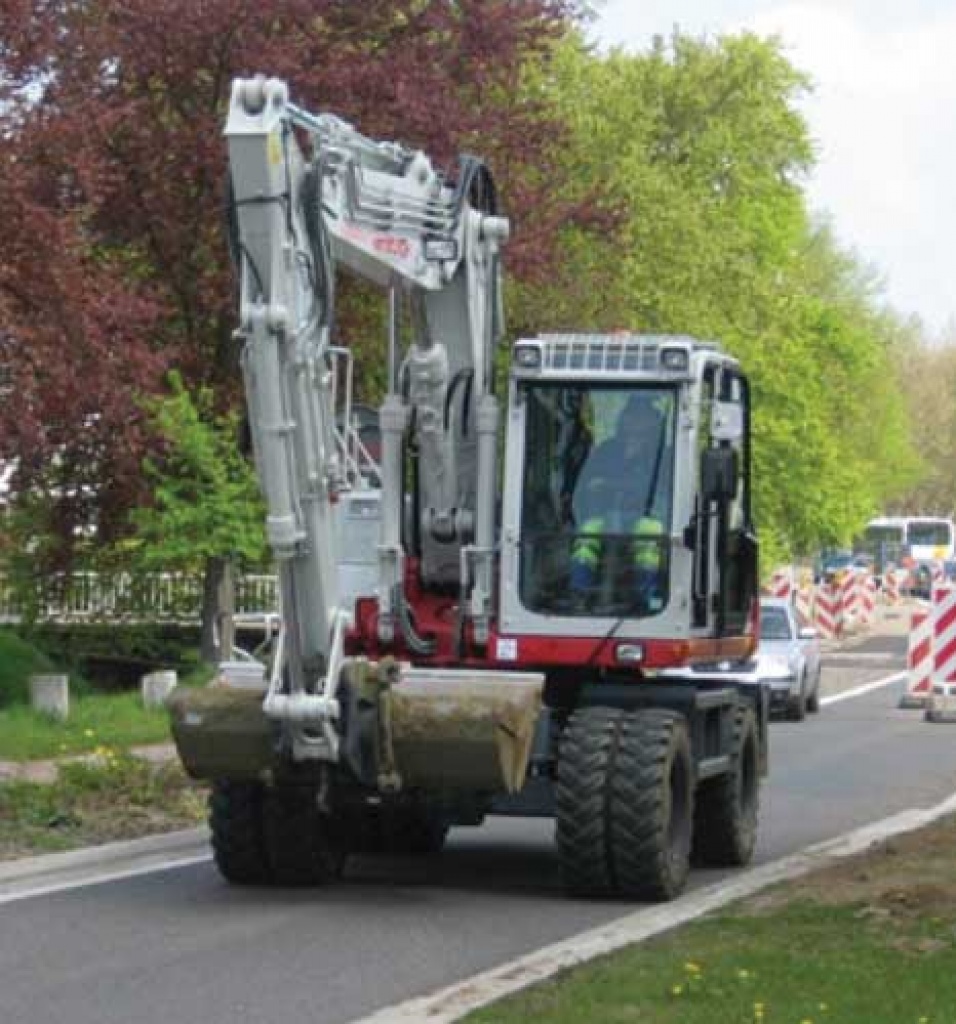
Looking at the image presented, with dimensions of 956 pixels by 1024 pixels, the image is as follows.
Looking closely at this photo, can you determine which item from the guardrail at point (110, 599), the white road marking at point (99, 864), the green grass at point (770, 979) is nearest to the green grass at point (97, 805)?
the white road marking at point (99, 864)

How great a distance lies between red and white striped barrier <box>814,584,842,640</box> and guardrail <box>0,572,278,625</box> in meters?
26.4

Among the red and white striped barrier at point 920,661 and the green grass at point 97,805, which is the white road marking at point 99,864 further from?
the red and white striped barrier at point 920,661

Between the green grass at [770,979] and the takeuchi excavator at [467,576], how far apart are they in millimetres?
2002

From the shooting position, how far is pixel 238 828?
15.6 meters

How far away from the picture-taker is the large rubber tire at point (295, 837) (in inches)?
614

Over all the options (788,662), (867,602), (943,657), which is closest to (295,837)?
(788,662)

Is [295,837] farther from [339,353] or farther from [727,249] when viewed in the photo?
[727,249]

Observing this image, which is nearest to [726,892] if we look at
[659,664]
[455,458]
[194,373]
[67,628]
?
[659,664]

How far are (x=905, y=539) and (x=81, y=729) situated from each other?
9372 cm

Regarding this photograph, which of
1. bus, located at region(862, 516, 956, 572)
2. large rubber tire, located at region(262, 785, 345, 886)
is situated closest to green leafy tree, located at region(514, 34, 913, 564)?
large rubber tire, located at region(262, 785, 345, 886)

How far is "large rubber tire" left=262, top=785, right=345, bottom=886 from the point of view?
15.6m

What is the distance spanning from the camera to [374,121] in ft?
95.6

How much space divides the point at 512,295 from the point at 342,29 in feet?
23.1

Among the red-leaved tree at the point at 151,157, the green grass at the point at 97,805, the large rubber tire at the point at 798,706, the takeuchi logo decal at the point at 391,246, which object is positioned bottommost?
the large rubber tire at the point at 798,706
